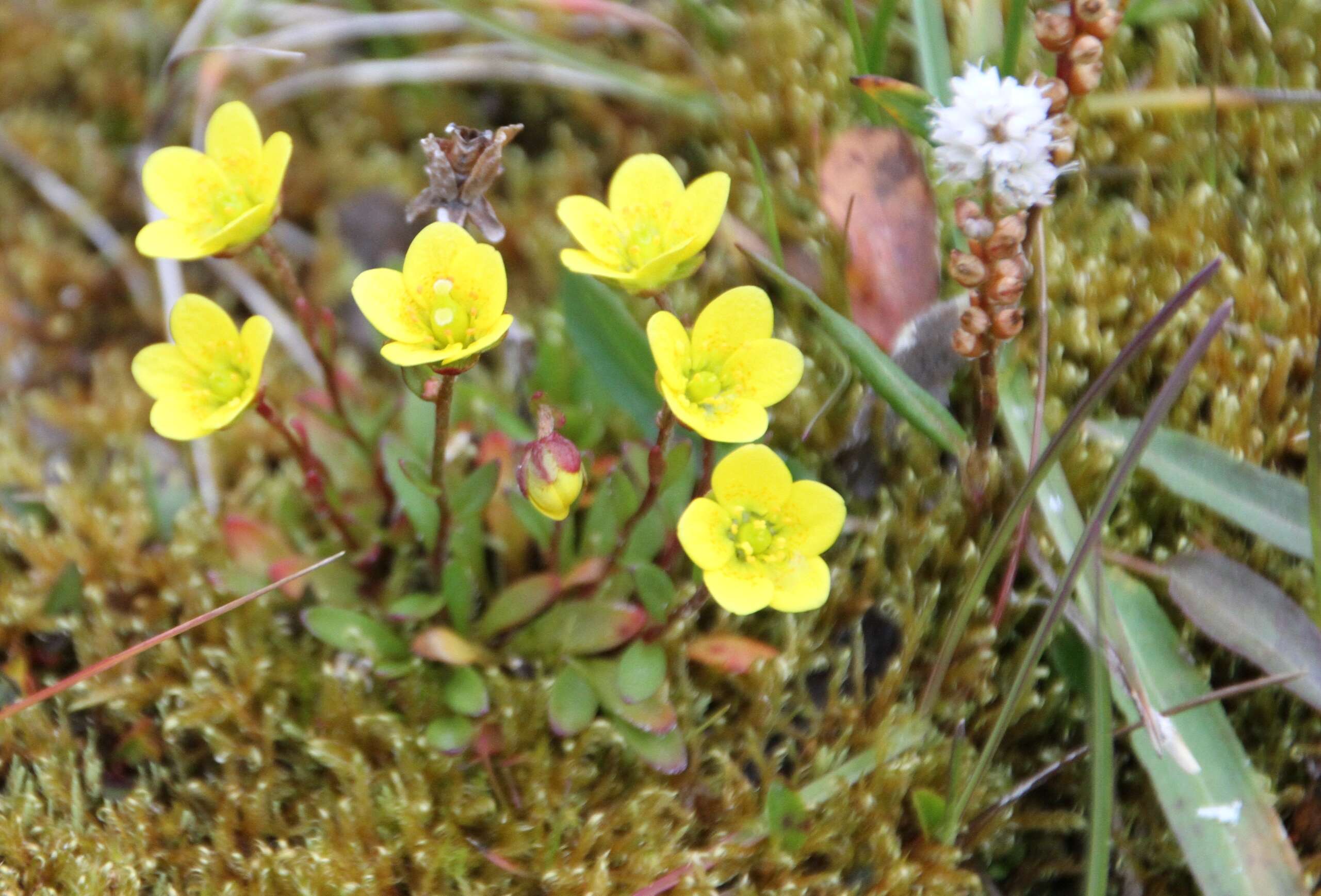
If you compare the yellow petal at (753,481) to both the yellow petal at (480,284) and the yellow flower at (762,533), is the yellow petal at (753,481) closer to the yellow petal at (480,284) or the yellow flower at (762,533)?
the yellow flower at (762,533)

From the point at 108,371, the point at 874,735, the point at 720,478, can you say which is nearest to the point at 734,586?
the point at 720,478

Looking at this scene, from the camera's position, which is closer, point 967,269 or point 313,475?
point 967,269

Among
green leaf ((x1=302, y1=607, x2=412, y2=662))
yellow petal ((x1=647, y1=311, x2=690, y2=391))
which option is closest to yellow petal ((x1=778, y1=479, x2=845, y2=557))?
yellow petal ((x1=647, y1=311, x2=690, y2=391))

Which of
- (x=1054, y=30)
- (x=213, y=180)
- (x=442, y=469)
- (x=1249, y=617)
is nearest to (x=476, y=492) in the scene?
(x=442, y=469)

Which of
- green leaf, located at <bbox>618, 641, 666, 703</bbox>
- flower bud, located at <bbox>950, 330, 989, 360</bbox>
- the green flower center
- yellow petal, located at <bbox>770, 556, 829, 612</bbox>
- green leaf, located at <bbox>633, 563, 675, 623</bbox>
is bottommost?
green leaf, located at <bbox>618, 641, 666, 703</bbox>

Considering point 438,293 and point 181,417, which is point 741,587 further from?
point 181,417

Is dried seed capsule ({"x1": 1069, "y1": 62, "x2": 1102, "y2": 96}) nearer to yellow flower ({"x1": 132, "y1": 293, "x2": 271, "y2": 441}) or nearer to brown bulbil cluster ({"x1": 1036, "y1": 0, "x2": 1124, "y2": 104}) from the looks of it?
brown bulbil cluster ({"x1": 1036, "y1": 0, "x2": 1124, "y2": 104})
